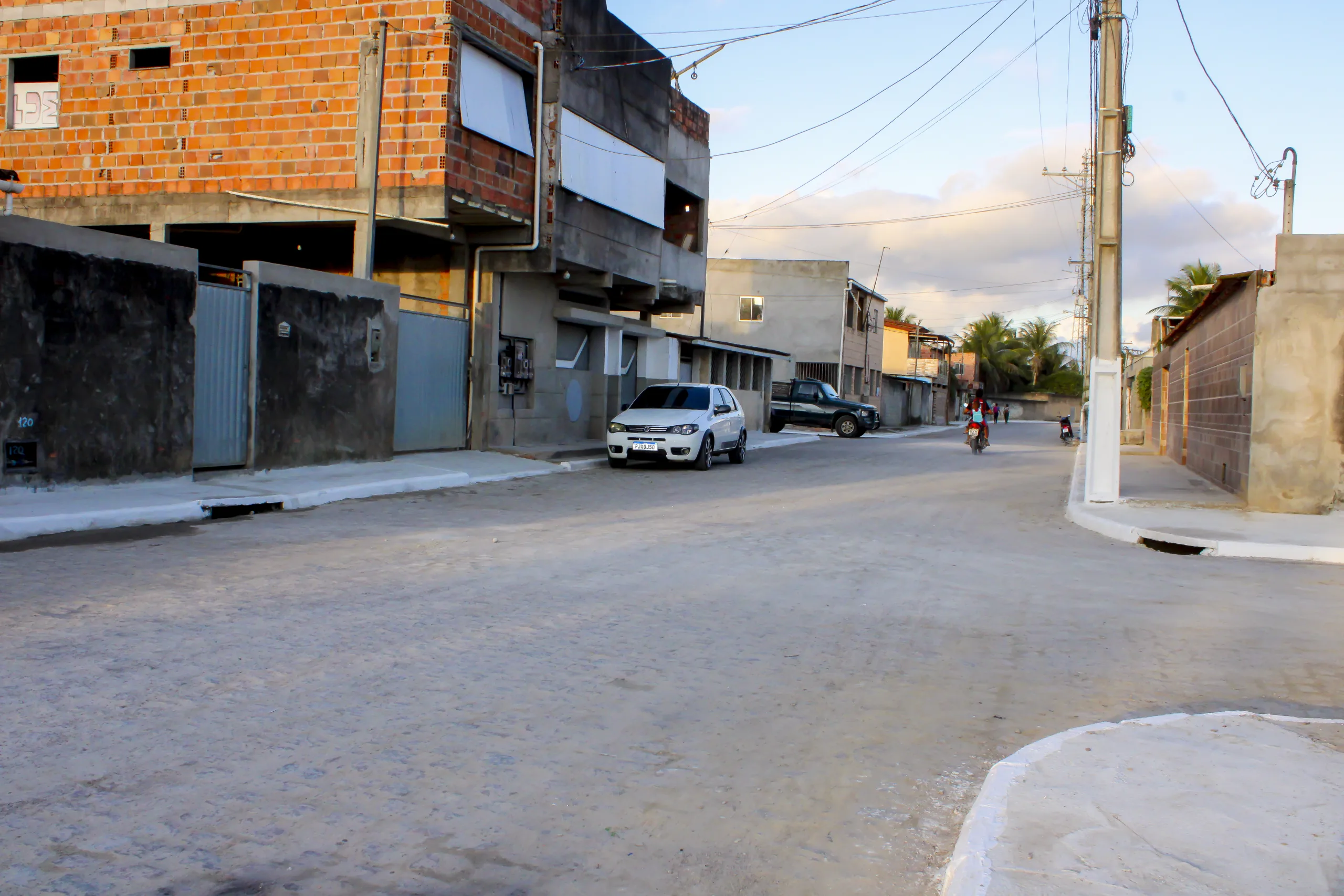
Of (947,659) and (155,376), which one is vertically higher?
(155,376)

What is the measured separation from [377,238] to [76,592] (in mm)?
13502

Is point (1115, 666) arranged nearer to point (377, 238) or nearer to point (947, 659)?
point (947, 659)

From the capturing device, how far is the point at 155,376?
12062mm

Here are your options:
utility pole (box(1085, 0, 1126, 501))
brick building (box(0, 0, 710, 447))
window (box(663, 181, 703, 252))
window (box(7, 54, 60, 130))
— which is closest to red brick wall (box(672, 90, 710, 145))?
window (box(663, 181, 703, 252))

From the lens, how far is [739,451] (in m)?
22.2

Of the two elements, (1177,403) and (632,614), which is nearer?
(632,614)

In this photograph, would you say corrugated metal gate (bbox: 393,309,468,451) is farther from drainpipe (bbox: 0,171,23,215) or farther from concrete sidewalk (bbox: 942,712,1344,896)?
concrete sidewalk (bbox: 942,712,1344,896)

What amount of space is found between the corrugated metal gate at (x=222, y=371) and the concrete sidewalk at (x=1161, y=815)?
11.6 m

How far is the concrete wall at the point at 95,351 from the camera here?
10.6 metres

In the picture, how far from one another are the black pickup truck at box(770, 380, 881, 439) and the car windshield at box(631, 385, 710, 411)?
56.9ft

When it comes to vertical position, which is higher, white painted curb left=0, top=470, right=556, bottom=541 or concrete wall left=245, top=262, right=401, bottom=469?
concrete wall left=245, top=262, right=401, bottom=469

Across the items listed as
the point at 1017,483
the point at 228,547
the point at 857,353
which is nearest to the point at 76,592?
the point at 228,547

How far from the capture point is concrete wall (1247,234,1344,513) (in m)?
13.7

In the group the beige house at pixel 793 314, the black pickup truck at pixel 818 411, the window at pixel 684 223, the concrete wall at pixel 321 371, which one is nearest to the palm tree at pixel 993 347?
the beige house at pixel 793 314
